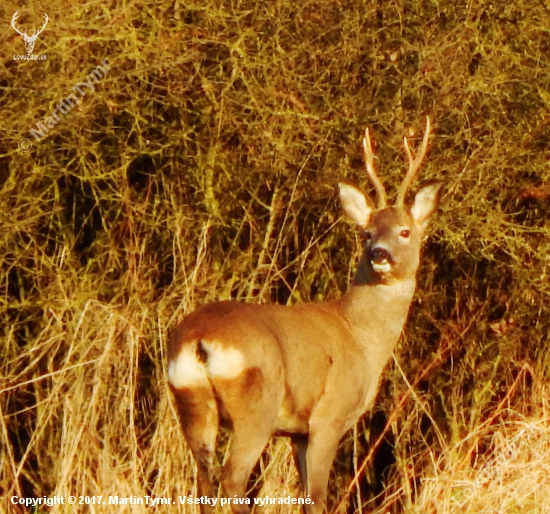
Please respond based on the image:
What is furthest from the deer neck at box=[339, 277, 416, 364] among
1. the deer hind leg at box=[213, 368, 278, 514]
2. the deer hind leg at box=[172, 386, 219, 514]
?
the deer hind leg at box=[172, 386, 219, 514]

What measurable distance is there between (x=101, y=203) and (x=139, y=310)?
2.24 feet

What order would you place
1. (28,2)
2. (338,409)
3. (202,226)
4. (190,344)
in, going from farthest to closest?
(202,226) → (28,2) → (338,409) → (190,344)

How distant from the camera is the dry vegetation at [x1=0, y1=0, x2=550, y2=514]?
6.37m

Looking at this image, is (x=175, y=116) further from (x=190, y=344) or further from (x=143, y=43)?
(x=190, y=344)

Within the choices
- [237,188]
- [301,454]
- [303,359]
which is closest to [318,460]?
[301,454]

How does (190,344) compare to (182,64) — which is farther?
(182,64)

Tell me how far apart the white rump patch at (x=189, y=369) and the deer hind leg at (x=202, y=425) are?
30 millimetres

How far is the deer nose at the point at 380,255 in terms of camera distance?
5609 millimetres

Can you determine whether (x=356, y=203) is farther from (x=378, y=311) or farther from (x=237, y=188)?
(x=237, y=188)

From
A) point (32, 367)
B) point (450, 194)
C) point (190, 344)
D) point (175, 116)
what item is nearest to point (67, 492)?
point (32, 367)

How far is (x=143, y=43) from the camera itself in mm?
6477

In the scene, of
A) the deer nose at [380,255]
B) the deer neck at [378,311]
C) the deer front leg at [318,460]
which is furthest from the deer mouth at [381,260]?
the deer front leg at [318,460]

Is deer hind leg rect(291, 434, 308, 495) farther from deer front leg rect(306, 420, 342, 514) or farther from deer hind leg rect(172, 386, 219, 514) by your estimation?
deer hind leg rect(172, 386, 219, 514)

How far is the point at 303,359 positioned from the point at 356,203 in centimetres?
116
